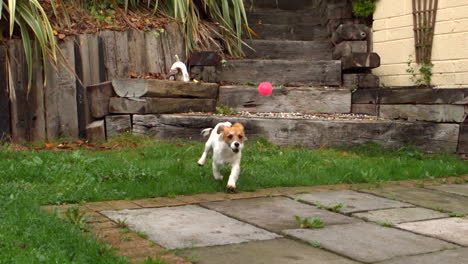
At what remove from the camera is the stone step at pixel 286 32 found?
27.8 ft

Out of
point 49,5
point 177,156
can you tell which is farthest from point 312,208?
point 49,5

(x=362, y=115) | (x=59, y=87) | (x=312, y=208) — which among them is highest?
(x=59, y=87)

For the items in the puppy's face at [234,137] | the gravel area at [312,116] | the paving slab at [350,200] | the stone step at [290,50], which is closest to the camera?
the paving slab at [350,200]

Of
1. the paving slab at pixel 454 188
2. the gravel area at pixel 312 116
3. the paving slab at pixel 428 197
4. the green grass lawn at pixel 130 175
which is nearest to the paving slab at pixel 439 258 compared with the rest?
the paving slab at pixel 428 197

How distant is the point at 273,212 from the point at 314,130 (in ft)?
9.33

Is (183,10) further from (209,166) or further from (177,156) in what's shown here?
(209,166)

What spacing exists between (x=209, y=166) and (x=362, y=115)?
289 centimetres

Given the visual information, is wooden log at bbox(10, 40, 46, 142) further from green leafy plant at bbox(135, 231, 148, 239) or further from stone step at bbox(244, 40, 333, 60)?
green leafy plant at bbox(135, 231, 148, 239)

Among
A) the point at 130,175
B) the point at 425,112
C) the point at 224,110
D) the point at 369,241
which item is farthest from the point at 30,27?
the point at 369,241

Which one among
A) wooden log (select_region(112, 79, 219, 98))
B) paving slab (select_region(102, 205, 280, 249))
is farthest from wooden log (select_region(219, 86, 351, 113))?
paving slab (select_region(102, 205, 280, 249))

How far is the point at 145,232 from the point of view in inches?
112

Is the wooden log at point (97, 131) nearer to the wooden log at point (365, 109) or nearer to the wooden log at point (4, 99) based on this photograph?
the wooden log at point (4, 99)

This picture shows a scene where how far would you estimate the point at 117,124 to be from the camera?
20.6 ft

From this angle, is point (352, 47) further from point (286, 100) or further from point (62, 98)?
point (62, 98)
